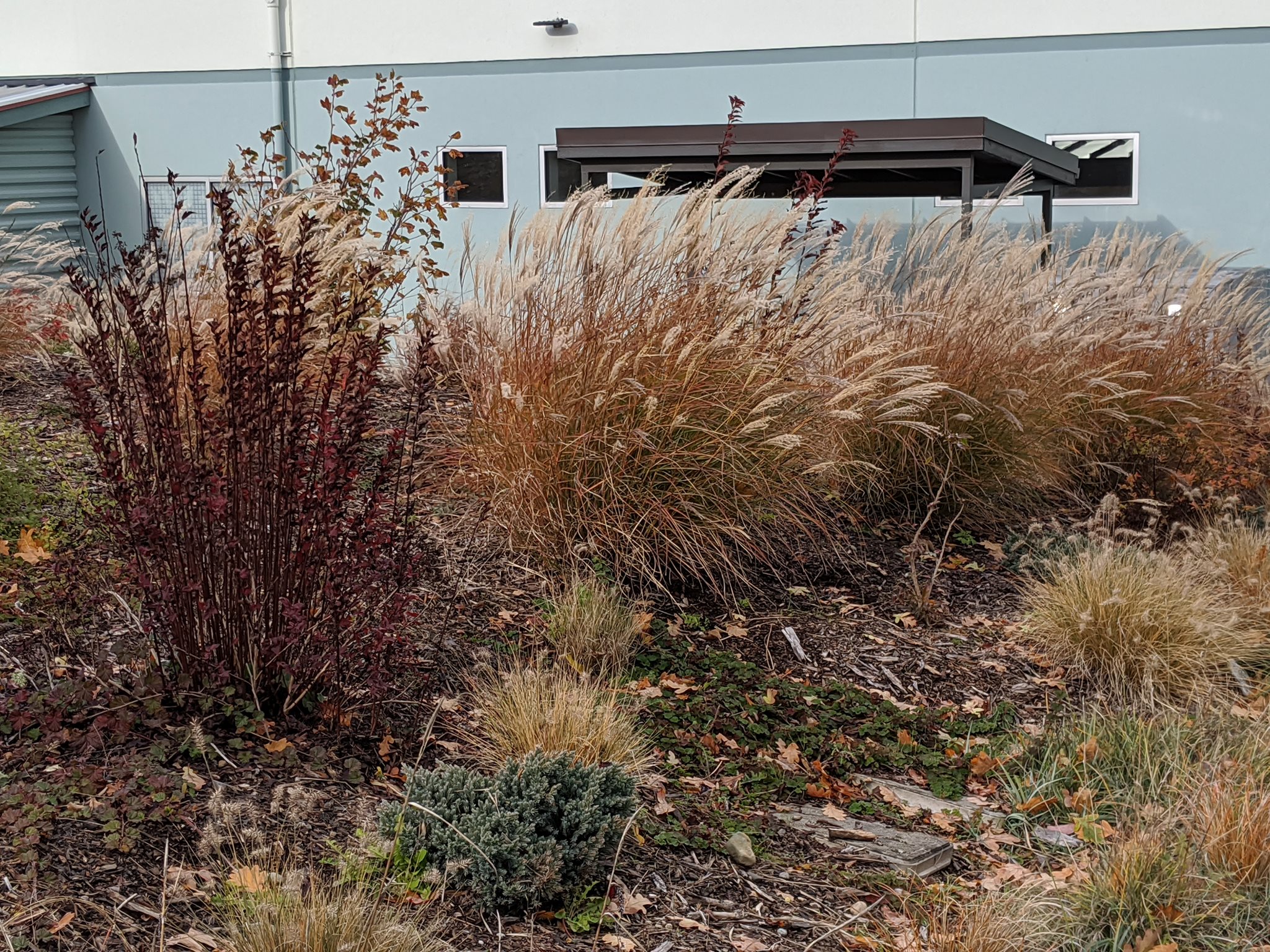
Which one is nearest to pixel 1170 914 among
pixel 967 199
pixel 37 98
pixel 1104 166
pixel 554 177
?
pixel 967 199

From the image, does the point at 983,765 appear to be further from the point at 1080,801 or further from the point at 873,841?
the point at 873,841

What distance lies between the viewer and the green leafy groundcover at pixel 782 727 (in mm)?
3740

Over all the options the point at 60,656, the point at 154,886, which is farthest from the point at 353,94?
the point at 154,886

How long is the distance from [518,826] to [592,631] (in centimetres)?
141

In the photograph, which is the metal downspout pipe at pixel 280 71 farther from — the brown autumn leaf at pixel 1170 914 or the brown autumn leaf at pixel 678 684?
the brown autumn leaf at pixel 1170 914

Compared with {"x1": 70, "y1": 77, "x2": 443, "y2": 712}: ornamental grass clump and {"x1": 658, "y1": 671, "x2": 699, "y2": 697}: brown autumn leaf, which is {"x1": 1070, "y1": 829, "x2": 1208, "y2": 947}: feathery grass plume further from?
{"x1": 70, "y1": 77, "x2": 443, "y2": 712}: ornamental grass clump

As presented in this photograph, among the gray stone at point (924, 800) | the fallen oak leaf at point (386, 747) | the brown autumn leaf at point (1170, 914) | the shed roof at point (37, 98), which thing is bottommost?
the gray stone at point (924, 800)

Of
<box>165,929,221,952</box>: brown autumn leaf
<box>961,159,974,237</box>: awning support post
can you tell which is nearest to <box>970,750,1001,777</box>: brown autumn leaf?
<box>165,929,221,952</box>: brown autumn leaf

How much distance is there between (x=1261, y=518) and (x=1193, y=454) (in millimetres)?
581

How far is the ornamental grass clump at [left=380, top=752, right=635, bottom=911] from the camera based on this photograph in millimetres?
2707

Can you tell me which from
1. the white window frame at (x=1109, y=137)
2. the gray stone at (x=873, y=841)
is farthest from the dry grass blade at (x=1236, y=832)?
the white window frame at (x=1109, y=137)

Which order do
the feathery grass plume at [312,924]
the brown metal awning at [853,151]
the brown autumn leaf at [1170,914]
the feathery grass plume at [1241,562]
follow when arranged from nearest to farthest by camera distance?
1. the feathery grass plume at [312,924]
2. the brown autumn leaf at [1170,914]
3. the feathery grass plume at [1241,562]
4. the brown metal awning at [853,151]

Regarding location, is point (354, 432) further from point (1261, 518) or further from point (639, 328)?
point (1261, 518)

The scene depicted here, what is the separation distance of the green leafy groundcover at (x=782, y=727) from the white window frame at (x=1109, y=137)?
8778mm
